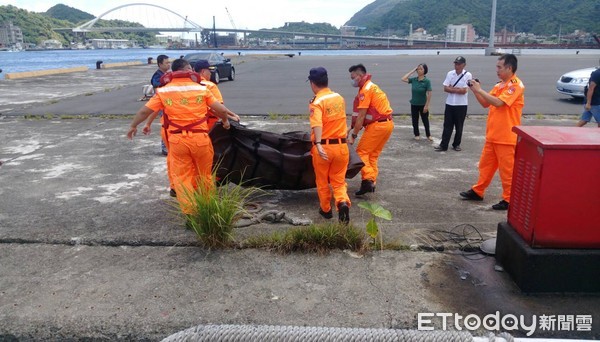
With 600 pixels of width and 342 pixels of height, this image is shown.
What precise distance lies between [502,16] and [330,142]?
512 feet

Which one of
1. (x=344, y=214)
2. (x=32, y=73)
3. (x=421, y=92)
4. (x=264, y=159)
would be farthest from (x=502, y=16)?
(x=344, y=214)

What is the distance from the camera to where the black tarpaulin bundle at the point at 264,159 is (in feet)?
18.5

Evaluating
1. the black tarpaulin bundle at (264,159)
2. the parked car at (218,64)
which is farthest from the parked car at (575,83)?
the parked car at (218,64)

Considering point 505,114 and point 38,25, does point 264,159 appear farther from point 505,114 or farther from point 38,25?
point 38,25

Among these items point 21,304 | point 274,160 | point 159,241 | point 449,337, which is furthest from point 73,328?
point 274,160

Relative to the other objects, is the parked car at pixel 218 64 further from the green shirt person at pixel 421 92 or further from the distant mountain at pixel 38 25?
the distant mountain at pixel 38 25

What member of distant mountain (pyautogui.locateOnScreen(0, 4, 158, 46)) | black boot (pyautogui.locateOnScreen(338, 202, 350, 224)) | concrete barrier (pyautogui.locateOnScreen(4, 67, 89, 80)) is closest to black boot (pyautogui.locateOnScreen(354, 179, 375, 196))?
black boot (pyautogui.locateOnScreen(338, 202, 350, 224))

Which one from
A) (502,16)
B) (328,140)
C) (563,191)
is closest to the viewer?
(563,191)

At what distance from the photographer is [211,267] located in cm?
413

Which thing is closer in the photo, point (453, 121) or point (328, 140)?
point (328, 140)

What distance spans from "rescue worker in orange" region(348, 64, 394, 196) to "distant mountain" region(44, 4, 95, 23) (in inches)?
8000

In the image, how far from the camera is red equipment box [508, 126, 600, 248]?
3.44m

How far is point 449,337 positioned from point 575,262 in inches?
80.0

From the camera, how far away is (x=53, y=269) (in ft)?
13.5
